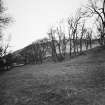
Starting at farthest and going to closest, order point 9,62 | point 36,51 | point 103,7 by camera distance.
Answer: point 36,51 < point 9,62 < point 103,7

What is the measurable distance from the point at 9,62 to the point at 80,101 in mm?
27077

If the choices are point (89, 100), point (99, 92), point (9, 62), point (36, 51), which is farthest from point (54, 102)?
point (36, 51)

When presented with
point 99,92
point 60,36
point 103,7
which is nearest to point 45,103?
point 99,92

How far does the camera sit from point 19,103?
461 cm

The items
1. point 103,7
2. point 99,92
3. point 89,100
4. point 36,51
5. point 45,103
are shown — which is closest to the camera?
point 89,100

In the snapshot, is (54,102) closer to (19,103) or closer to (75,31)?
(19,103)

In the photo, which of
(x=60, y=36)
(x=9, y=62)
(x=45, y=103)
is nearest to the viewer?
(x=45, y=103)

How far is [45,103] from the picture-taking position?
13.9ft

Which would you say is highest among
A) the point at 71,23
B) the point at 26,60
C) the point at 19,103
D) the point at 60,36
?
the point at 71,23

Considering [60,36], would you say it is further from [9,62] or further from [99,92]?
[99,92]

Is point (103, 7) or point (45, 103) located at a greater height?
point (103, 7)

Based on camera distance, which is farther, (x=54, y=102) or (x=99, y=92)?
(x=99, y=92)

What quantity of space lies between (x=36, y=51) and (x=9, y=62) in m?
19.6

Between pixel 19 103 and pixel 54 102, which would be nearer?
pixel 54 102
